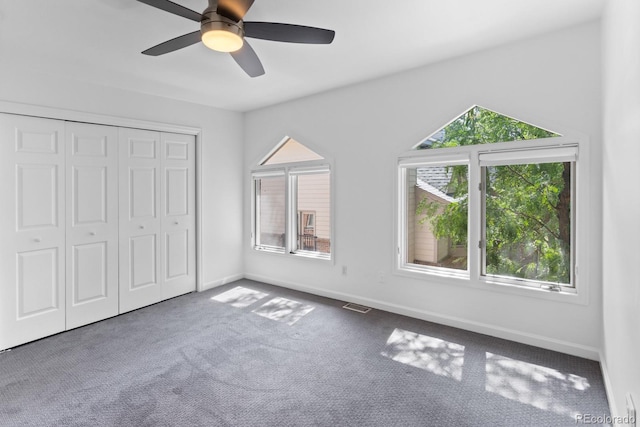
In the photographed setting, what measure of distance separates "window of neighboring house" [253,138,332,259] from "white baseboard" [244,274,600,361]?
53 cm

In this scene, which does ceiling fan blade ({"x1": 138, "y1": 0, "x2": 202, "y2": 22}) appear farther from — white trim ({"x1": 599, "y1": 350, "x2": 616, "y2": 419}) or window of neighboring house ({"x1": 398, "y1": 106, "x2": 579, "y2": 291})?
white trim ({"x1": 599, "y1": 350, "x2": 616, "y2": 419})

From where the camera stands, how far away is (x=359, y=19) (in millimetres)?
2365

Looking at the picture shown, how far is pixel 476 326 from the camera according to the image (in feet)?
10.1

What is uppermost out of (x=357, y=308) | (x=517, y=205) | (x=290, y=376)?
(x=517, y=205)

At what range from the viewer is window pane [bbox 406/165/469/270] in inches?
127

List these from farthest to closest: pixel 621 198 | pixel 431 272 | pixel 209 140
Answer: pixel 209 140 → pixel 431 272 → pixel 621 198

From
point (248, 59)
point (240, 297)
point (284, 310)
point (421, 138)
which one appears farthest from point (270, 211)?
point (248, 59)

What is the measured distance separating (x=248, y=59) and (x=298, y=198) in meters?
2.41

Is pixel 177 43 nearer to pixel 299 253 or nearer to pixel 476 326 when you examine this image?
pixel 299 253

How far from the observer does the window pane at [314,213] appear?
13.8 ft

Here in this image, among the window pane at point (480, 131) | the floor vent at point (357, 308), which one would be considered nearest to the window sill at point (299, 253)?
the floor vent at point (357, 308)

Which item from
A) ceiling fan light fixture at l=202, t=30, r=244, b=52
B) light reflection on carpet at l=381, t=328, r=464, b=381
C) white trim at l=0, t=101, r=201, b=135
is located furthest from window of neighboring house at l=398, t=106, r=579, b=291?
white trim at l=0, t=101, r=201, b=135

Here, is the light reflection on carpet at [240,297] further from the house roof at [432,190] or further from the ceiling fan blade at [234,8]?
the ceiling fan blade at [234,8]

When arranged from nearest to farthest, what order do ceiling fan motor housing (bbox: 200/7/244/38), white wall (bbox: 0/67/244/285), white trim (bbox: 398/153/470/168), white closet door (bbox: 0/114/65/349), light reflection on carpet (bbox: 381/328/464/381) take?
ceiling fan motor housing (bbox: 200/7/244/38)
light reflection on carpet (bbox: 381/328/464/381)
white closet door (bbox: 0/114/65/349)
white trim (bbox: 398/153/470/168)
white wall (bbox: 0/67/244/285)
